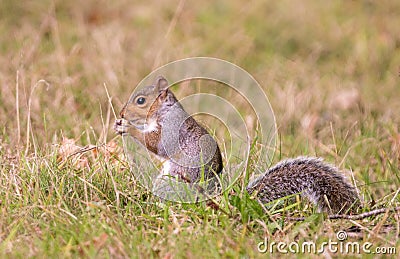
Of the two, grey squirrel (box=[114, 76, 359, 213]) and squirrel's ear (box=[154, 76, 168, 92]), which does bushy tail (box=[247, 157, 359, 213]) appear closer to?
grey squirrel (box=[114, 76, 359, 213])

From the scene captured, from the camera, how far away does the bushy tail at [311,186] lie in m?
3.24

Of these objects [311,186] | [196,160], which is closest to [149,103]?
[196,160]

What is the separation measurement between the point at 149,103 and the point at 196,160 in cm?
39

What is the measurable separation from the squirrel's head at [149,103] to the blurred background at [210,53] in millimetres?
727

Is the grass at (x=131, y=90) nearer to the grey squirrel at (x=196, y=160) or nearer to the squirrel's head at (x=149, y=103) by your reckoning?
the grey squirrel at (x=196, y=160)

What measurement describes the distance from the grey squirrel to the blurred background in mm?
765

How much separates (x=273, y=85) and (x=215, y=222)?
9.98 feet

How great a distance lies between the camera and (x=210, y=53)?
21.4 ft

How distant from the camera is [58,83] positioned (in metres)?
5.24

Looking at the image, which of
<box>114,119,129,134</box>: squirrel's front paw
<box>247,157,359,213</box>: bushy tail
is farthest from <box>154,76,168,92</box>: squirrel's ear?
<box>247,157,359,213</box>: bushy tail

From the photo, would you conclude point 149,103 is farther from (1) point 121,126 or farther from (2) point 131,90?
(2) point 131,90

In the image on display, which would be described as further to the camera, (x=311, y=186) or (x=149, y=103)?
(x=149, y=103)

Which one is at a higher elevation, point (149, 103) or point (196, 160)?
point (149, 103)

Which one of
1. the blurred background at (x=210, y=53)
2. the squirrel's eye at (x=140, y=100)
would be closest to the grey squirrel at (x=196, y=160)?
the squirrel's eye at (x=140, y=100)
